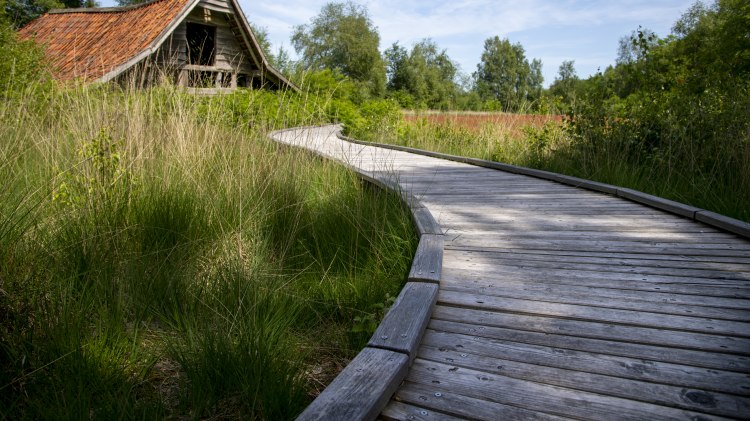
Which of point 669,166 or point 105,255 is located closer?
point 105,255

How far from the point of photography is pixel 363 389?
5.02 feet

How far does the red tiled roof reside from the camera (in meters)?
12.2

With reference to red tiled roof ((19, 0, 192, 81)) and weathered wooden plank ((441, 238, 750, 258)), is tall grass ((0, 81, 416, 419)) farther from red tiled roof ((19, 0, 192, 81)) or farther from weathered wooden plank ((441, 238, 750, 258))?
red tiled roof ((19, 0, 192, 81))

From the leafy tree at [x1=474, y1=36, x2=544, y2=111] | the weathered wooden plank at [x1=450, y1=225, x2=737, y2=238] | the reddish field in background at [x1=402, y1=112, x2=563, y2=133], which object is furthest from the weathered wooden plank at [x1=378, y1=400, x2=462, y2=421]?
the leafy tree at [x1=474, y1=36, x2=544, y2=111]

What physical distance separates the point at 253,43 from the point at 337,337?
13919 millimetres

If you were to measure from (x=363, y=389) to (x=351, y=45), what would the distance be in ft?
141

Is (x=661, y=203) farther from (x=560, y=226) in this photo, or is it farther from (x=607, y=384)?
(x=607, y=384)

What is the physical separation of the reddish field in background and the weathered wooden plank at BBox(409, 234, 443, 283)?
5577 mm

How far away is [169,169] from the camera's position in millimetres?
3773

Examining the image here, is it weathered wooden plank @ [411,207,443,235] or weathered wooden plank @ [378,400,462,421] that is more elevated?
weathered wooden plank @ [411,207,443,235]

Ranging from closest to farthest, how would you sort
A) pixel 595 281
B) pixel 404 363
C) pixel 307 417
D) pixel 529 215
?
pixel 307 417
pixel 404 363
pixel 595 281
pixel 529 215

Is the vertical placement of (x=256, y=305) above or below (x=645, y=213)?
below

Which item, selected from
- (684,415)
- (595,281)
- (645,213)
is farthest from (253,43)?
(684,415)

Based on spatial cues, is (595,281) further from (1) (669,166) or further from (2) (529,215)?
(1) (669,166)
